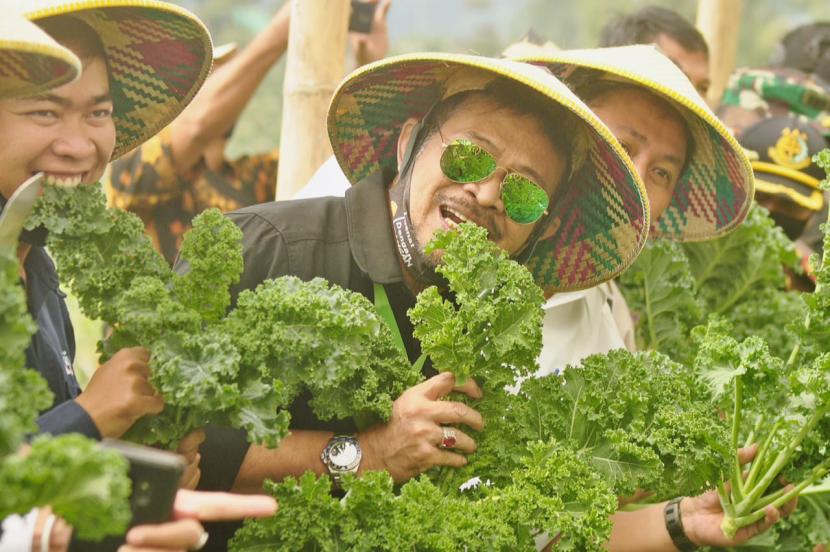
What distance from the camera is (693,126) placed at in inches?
138

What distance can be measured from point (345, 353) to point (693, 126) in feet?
5.37

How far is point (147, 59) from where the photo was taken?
272 centimetres

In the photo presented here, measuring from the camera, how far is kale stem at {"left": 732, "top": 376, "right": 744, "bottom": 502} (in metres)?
2.84

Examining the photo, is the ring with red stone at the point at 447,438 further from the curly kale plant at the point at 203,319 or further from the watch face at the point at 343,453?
the curly kale plant at the point at 203,319

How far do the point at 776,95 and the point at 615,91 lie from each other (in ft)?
7.28

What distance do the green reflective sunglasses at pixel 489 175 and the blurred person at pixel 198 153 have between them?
1.90 meters

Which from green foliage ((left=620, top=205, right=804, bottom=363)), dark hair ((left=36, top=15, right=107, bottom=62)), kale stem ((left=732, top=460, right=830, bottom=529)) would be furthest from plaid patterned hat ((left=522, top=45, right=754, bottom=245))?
dark hair ((left=36, top=15, right=107, bottom=62))

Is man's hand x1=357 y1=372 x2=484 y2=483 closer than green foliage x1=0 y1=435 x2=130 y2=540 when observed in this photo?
No

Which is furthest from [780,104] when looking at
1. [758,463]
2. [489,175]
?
[489,175]

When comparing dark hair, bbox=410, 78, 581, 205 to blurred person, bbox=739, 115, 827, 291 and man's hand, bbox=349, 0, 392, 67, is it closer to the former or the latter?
man's hand, bbox=349, 0, 392, 67

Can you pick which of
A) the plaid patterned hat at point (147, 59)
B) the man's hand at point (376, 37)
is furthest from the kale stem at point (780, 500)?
the man's hand at point (376, 37)

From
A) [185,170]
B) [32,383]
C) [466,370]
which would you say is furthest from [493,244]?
[185,170]

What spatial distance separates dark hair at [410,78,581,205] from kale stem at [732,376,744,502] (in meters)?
0.72

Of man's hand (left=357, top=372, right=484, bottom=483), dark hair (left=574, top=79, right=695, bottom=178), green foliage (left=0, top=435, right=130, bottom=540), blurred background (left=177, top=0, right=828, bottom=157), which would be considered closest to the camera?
green foliage (left=0, top=435, right=130, bottom=540)
